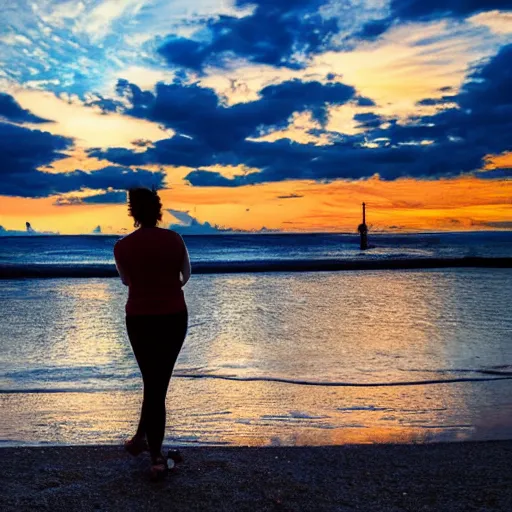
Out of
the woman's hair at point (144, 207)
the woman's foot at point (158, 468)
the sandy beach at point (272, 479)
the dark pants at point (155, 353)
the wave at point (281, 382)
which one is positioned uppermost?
the woman's hair at point (144, 207)

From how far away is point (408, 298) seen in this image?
60.6 ft

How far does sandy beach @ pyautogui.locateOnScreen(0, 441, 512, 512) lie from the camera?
3.62 meters

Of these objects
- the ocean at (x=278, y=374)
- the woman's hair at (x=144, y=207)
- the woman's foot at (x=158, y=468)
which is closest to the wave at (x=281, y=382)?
the ocean at (x=278, y=374)

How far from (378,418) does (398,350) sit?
4133 mm

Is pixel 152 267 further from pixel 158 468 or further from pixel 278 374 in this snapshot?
pixel 278 374

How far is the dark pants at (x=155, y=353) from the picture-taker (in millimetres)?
4031

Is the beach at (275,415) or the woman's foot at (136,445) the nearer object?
the beach at (275,415)

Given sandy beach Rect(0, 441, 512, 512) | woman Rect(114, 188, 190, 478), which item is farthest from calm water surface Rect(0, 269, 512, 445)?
woman Rect(114, 188, 190, 478)

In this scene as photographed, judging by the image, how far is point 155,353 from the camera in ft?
13.4

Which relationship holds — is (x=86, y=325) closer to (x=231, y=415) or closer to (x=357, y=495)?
(x=231, y=415)

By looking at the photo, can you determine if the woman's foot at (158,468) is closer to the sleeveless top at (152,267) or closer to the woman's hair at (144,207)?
the sleeveless top at (152,267)

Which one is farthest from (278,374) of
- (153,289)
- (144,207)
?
(144,207)

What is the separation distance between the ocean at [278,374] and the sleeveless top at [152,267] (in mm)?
1531

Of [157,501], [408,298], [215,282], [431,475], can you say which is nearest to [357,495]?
[431,475]
